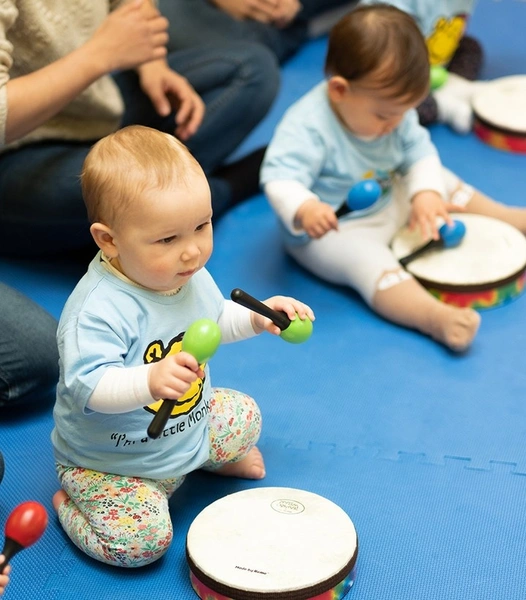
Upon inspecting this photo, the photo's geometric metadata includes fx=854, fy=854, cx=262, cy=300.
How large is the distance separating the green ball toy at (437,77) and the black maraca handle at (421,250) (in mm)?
575

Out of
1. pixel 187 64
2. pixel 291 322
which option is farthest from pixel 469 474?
pixel 187 64

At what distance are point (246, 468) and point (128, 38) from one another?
0.65 metres

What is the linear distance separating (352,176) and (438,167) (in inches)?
6.5

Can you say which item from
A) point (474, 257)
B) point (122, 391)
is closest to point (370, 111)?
point (474, 257)

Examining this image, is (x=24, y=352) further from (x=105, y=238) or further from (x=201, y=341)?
(x=201, y=341)

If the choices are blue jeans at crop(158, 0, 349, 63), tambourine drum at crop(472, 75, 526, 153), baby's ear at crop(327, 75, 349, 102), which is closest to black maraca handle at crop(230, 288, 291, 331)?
baby's ear at crop(327, 75, 349, 102)

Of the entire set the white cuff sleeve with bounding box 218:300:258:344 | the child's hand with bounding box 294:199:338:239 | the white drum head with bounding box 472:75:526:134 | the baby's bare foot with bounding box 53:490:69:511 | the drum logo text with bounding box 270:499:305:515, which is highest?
the white cuff sleeve with bounding box 218:300:258:344

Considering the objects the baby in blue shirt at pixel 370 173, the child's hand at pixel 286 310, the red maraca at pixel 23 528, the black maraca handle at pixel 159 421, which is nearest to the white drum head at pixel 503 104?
the baby in blue shirt at pixel 370 173

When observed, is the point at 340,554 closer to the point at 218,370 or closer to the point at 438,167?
the point at 218,370

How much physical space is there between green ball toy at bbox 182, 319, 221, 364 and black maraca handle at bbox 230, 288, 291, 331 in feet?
0.16

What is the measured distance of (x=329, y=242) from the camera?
1.44 meters

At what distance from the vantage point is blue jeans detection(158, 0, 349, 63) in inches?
78.2

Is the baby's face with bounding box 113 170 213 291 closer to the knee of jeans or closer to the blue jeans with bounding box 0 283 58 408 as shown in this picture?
the blue jeans with bounding box 0 283 58 408

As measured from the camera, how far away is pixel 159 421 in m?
0.74
